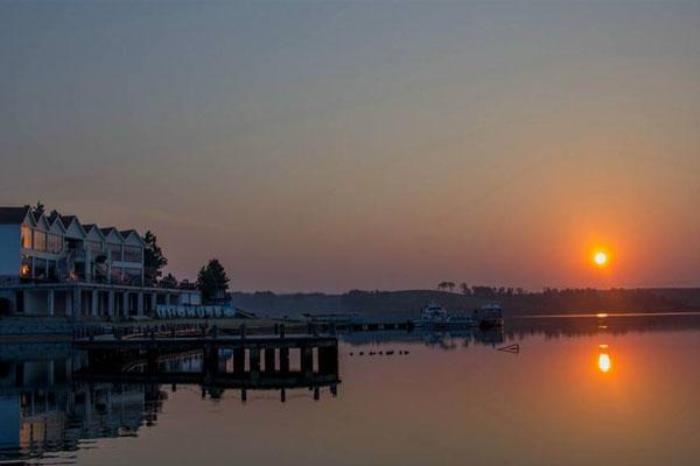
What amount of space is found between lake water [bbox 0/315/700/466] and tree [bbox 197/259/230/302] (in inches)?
3216

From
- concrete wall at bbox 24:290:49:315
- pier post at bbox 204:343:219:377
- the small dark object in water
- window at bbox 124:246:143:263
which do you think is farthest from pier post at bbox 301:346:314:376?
window at bbox 124:246:143:263

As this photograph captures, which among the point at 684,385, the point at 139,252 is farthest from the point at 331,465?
the point at 139,252

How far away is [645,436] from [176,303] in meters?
93.8

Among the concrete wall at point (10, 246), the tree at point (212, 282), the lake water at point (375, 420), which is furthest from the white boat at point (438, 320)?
the lake water at point (375, 420)

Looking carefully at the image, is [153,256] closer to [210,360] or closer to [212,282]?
[212,282]

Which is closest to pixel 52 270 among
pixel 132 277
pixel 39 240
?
pixel 39 240

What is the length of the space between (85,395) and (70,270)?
5636 cm

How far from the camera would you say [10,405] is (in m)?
46.1

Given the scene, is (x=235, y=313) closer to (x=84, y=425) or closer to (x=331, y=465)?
(x=84, y=425)

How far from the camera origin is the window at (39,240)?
97831 millimetres

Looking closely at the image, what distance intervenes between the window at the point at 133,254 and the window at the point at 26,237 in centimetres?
2190

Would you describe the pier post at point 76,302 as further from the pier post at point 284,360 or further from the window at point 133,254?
the pier post at point 284,360

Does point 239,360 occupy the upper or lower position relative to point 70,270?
lower

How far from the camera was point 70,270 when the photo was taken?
103250mm
